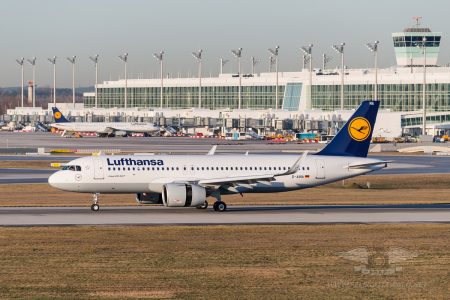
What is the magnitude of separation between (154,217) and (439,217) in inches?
651

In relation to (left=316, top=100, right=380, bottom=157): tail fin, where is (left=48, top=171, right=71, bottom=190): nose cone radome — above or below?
below

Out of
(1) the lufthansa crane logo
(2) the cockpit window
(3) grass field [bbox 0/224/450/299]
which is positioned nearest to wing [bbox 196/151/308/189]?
(1) the lufthansa crane logo

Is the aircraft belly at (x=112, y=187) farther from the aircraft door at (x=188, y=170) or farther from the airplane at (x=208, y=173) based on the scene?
the aircraft door at (x=188, y=170)

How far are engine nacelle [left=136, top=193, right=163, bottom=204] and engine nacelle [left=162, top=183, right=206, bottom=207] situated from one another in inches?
96.0

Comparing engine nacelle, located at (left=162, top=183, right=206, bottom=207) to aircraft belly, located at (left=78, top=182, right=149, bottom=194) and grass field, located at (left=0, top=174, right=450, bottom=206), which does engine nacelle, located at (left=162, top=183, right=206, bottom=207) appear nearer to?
aircraft belly, located at (left=78, top=182, right=149, bottom=194)

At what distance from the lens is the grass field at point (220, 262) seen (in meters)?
35.2

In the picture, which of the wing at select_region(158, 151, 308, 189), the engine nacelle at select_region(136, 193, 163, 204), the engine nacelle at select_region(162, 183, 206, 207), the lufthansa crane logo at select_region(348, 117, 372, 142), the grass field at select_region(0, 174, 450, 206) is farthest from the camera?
the grass field at select_region(0, 174, 450, 206)

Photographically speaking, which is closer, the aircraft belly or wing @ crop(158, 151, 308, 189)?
the aircraft belly

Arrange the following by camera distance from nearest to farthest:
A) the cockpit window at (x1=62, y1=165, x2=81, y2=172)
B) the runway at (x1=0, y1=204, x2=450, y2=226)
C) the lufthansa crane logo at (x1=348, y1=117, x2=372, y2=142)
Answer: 1. the runway at (x1=0, y1=204, x2=450, y2=226)
2. the cockpit window at (x1=62, y1=165, x2=81, y2=172)
3. the lufthansa crane logo at (x1=348, y1=117, x2=372, y2=142)

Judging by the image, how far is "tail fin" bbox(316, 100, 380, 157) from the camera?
67.2 metres

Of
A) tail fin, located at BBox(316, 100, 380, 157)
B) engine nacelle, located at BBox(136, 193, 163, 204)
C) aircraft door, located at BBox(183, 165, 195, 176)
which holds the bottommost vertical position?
engine nacelle, located at BBox(136, 193, 163, 204)

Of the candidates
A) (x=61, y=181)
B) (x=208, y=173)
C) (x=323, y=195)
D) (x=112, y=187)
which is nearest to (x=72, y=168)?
(x=61, y=181)

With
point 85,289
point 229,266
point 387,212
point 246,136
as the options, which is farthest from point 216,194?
point 246,136

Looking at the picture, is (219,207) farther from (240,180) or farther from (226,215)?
(226,215)
